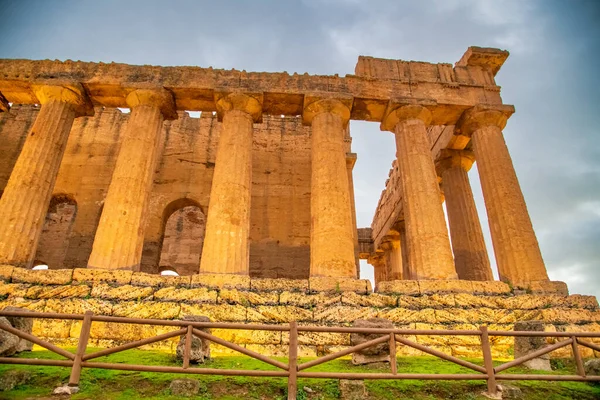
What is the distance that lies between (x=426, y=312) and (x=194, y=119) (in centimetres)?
1435

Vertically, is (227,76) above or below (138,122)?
above

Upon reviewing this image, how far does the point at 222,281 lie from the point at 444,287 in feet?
19.4

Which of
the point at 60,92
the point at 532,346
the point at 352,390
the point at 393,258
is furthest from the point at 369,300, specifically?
the point at 393,258

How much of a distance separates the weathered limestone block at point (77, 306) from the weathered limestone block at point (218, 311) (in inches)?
70.1

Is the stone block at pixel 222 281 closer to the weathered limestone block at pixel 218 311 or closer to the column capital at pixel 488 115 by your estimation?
the weathered limestone block at pixel 218 311

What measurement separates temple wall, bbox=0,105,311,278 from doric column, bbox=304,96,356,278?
4.57 metres

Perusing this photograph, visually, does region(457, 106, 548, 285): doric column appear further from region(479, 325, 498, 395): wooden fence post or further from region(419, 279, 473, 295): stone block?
region(479, 325, 498, 395): wooden fence post

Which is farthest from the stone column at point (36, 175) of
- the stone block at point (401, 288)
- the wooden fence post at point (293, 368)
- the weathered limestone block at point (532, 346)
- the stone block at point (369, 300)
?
the weathered limestone block at point (532, 346)

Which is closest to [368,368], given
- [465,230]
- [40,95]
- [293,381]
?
[293,381]

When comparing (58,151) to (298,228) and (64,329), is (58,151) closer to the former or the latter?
(64,329)

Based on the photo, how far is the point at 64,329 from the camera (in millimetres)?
8406

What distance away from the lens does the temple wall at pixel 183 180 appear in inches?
625

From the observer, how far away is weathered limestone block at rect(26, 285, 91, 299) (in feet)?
30.1

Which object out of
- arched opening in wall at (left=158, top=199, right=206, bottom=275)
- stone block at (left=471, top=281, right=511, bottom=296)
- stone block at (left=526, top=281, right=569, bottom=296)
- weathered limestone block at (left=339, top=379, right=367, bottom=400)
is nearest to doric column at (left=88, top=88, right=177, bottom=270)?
weathered limestone block at (left=339, top=379, right=367, bottom=400)
